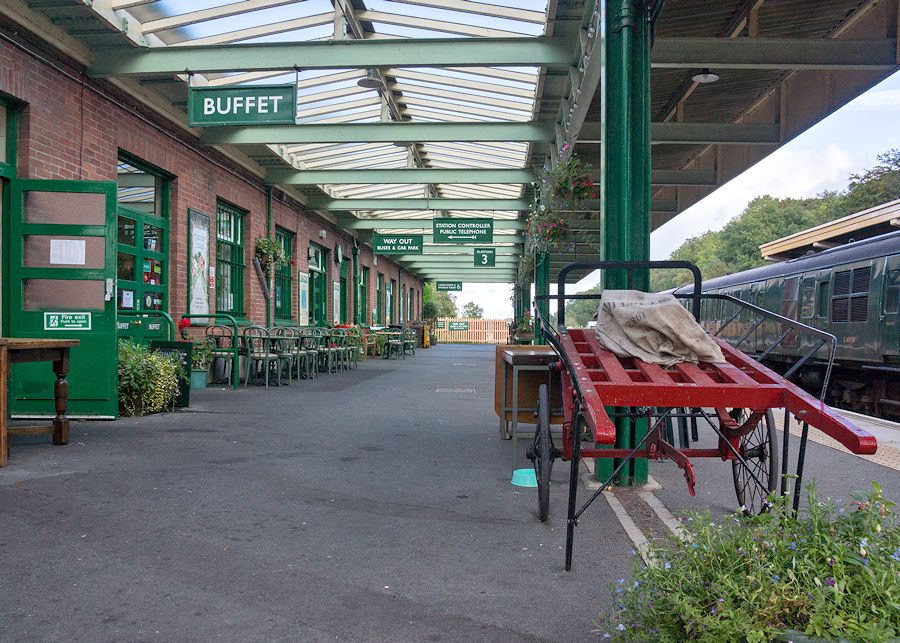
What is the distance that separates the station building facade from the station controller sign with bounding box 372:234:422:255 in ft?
5.75

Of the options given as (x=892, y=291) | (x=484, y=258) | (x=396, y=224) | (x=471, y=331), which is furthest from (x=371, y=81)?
(x=471, y=331)

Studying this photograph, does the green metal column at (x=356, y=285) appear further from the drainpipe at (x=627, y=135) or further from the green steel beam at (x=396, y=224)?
the drainpipe at (x=627, y=135)

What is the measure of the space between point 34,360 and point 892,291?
10156 mm

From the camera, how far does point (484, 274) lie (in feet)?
126

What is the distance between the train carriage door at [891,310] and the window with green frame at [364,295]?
1709 cm

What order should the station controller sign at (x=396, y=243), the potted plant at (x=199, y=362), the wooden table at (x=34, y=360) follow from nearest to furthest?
the wooden table at (x=34, y=360) → the potted plant at (x=199, y=362) → the station controller sign at (x=396, y=243)

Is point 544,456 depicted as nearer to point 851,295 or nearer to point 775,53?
point 775,53

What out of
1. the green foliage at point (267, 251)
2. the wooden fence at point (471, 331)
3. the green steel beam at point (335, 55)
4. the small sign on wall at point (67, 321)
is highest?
the green steel beam at point (335, 55)

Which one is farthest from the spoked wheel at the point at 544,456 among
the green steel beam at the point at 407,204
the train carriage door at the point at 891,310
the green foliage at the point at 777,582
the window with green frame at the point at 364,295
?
the window with green frame at the point at 364,295

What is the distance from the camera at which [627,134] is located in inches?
190

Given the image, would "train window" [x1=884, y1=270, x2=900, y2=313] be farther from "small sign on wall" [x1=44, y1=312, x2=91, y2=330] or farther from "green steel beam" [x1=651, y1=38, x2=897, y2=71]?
"small sign on wall" [x1=44, y1=312, x2=91, y2=330]

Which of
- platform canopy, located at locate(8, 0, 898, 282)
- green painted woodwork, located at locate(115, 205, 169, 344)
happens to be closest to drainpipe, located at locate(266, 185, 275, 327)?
platform canopy, located at locate(8, 0, 898, 282)

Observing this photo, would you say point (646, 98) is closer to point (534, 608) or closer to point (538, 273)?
point (534, 608)

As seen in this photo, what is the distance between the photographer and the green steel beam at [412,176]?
1391 cm
